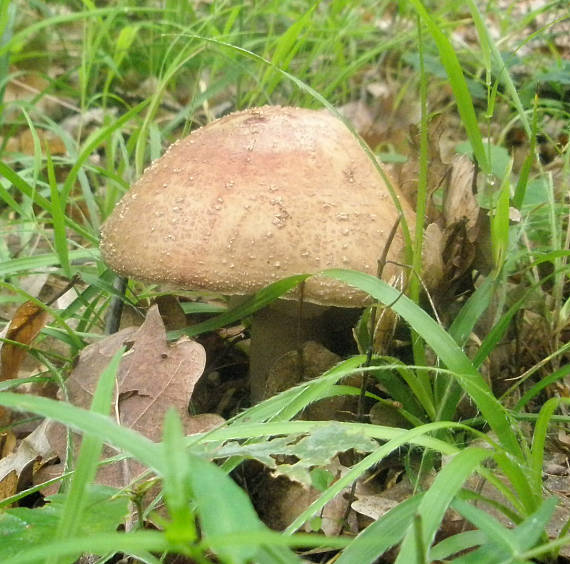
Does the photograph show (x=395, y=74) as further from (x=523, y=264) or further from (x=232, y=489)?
(x=232, y=489)

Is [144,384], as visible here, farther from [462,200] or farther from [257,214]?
[462,200]

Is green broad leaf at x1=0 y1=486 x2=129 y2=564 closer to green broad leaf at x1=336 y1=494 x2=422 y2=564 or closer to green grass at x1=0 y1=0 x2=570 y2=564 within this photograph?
green grass at x1=0 y1=0 x2=570 y2=564

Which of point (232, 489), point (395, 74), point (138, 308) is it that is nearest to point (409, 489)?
point (232, 489)

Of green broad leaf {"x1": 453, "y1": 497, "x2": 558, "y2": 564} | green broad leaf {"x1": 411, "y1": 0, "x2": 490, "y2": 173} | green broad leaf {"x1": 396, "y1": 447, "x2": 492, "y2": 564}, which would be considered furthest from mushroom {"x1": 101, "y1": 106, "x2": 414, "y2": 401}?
green broad leaf {"x1": 453, "y1": 497, "x2": 558, "y2": 564}

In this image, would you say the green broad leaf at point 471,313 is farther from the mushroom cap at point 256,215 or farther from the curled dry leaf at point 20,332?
the curled dry leaf at point 20,332

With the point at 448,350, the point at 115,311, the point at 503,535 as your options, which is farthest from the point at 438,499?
the point at 115,311
